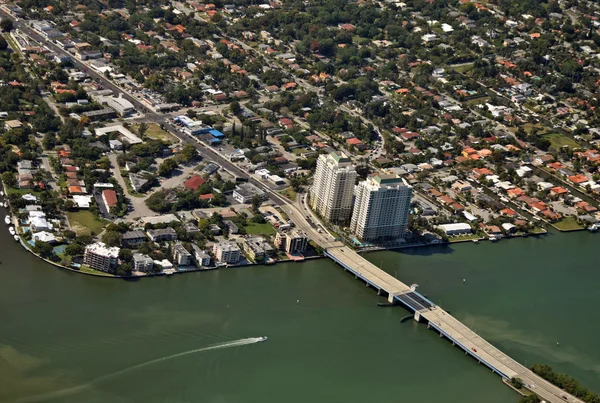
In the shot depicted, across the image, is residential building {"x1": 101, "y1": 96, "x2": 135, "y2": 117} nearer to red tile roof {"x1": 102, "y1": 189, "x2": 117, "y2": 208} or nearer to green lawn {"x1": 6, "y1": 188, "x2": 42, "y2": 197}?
red tile roof {"x1": 102, "y1": 189, "x2": 117, "y2": 208}

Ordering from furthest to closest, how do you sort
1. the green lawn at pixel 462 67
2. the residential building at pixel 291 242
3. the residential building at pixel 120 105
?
the green lawn at pixel 462 67, the residential building at pixel 120 105, the residential building at pixel 291 242

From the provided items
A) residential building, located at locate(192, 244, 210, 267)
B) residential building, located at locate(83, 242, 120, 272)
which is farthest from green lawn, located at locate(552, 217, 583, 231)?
residential building, located at locate(83, 242, 120, 272)

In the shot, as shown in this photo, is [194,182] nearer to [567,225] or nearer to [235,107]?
[235,107]

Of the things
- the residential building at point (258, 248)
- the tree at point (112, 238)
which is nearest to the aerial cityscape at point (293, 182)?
the tree at point (112, 238)

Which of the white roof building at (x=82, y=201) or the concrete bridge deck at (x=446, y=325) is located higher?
the white roof building at (x=82, y=201)

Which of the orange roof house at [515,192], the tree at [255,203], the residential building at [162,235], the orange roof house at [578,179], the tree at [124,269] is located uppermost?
the orange roof house at [578,179]

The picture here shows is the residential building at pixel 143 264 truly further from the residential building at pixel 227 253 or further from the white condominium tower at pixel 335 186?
the white condominium tower at pixel 335 186

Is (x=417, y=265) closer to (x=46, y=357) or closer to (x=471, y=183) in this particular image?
(x=471, y=183)

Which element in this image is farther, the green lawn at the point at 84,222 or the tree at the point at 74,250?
the green lawn at the point at 84,222

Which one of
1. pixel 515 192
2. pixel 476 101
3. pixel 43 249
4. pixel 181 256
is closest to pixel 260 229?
pixel 181 256
